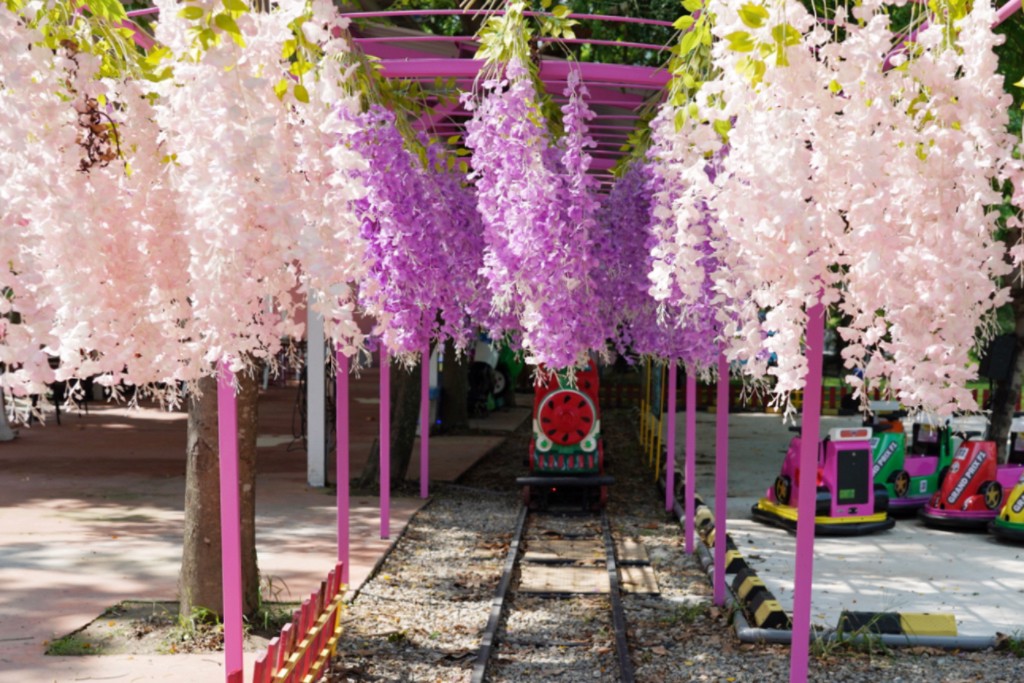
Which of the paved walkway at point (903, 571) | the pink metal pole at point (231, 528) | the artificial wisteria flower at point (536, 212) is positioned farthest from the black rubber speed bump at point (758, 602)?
the pink metal pole at point (231, 528)

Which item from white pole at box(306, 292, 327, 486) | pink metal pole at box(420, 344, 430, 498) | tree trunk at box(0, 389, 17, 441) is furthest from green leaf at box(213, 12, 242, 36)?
tree trunk at box(0, 389, 17, 441)

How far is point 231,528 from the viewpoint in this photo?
436cm

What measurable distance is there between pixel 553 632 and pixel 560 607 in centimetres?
73

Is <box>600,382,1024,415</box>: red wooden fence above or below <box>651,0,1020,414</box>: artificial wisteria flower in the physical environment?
below

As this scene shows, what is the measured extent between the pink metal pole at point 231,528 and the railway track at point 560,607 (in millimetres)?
2147

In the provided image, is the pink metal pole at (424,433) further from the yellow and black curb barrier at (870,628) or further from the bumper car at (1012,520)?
the bumper car at (1012,520)

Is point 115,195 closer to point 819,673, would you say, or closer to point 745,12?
point 745,12

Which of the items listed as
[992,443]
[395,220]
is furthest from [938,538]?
[395,220]

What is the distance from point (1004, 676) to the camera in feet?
21.2

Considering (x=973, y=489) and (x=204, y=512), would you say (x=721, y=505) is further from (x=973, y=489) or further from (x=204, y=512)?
(x=973, y=489)

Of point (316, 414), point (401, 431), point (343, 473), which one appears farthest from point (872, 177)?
point (316, 414)

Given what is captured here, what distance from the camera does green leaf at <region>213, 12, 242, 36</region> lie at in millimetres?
3473

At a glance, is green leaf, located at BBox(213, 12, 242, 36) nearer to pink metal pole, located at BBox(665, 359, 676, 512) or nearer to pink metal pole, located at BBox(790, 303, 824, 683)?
pink metal pole, located at BBox(790, 303, 824, 683)

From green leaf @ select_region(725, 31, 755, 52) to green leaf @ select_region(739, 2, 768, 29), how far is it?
7 centimetres
